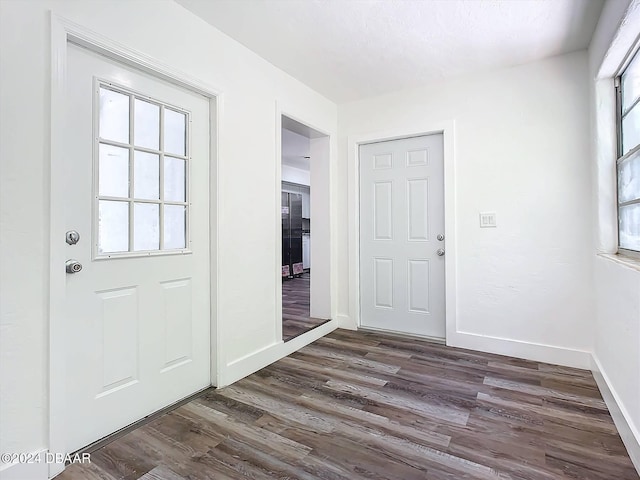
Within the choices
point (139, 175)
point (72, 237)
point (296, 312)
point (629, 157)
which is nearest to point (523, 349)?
point (629, 157)

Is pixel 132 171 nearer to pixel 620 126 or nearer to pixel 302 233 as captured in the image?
pixel 620 126

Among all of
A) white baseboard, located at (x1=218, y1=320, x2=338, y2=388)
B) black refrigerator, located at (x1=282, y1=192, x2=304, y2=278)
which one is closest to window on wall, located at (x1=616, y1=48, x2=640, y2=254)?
white baseboard, located at (x1=218, y1=320, x2=338, y2=388)

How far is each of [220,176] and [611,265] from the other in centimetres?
246

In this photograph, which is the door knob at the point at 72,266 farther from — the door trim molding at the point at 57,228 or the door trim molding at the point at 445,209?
the door trim molding at the point at 445,209

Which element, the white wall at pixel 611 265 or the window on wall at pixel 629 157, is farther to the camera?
the window on wall at pixel 629 157

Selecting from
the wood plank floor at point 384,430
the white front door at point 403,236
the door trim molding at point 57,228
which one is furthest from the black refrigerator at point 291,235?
the door trim molding at point 57,228

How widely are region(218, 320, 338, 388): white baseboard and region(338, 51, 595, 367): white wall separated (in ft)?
4.30

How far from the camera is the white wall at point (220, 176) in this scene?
4.48 ft

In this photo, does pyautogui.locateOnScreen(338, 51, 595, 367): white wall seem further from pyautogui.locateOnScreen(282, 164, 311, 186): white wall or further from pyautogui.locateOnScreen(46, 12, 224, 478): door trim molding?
pyautogui.locateOnScreen(282, 164, 311, 186): white wall

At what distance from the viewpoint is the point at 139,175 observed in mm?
1905

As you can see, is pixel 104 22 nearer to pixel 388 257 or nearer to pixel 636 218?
pixel 388 257

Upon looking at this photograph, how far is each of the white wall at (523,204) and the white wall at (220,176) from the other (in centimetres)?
150

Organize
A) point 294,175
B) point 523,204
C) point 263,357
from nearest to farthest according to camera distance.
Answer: point 263,357 → point 523,204 → point 294,175

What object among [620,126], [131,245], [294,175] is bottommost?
[131,245]
